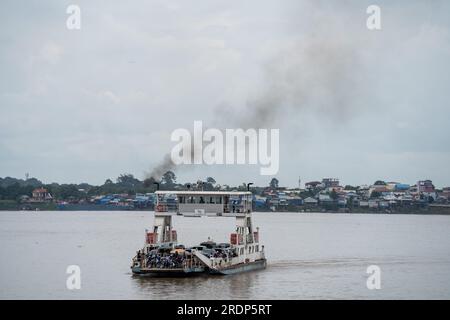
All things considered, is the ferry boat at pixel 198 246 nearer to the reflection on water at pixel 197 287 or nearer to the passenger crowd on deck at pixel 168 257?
the passenger crowd on deck at pixel 168 257

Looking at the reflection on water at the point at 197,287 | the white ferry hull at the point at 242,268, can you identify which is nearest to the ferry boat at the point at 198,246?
the white ferry hull at the point at 242,268

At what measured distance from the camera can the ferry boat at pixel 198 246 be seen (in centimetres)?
Result: 6856

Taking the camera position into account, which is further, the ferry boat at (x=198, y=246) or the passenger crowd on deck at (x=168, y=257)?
the ferry boat at (x=198, y=246)

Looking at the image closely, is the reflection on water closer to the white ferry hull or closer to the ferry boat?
the white ferry hull

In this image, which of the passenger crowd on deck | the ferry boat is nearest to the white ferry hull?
the ferry boat

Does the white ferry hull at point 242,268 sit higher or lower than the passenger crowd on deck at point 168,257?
lower

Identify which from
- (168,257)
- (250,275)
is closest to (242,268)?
(250,275)

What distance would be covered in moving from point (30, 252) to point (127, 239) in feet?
92.1

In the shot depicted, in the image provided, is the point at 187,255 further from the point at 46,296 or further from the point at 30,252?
the point at 30,252

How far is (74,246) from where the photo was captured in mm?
114062

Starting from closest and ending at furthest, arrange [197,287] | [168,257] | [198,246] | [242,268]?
[197,287], [168,257], [198,246], [242,268]

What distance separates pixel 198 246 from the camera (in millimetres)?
73562

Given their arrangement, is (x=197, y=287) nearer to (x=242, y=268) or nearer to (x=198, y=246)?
(x=198, y=246)
